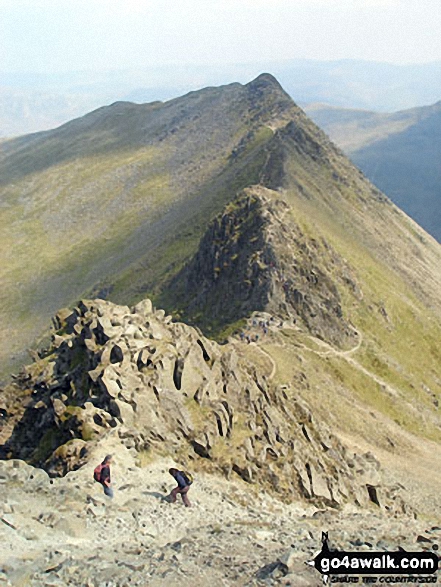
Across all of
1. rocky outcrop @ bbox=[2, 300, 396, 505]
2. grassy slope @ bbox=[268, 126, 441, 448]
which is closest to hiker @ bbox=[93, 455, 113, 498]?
rocky outcrop @ bbox=[2, 300, 396, 505]

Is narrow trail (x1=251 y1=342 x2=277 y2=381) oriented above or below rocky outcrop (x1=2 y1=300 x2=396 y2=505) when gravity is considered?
below

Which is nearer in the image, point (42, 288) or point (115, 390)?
point (115, 390)

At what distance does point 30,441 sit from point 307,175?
110 metres

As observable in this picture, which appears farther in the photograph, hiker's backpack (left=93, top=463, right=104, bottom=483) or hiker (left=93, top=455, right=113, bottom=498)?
hiker's backpack (left=93, top=463, right=104, bottom=483)

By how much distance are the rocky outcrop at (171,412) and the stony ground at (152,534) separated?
2.21 meters

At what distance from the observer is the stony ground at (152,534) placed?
20250 mm

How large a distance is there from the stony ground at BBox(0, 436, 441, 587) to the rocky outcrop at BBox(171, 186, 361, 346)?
4939cm

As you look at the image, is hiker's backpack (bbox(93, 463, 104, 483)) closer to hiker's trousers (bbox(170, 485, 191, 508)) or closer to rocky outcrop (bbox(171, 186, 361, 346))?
hiker's trousers (bbox(170, 485, 191, 508))

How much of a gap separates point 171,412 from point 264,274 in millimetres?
47997

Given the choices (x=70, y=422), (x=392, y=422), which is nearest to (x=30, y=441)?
(x=70, y=422)

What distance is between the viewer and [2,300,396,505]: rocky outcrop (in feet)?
113

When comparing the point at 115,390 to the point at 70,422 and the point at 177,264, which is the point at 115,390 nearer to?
the point at 70,422

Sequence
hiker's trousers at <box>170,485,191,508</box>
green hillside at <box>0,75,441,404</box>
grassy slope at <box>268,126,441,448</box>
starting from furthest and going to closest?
green hillside at <box>0,75,441,404</box>, grassy slope at <box>268,126,441,448</box>, hiker's trousers at <box>170,485,191,508</box>

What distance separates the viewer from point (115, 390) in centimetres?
3569
